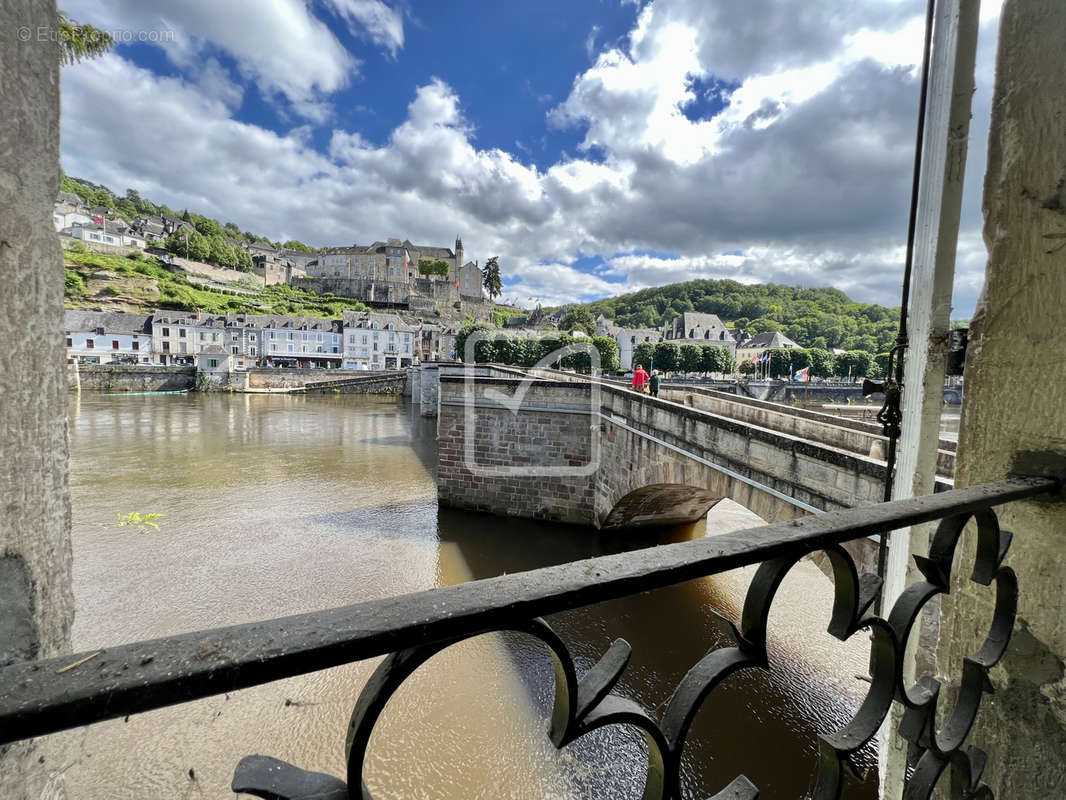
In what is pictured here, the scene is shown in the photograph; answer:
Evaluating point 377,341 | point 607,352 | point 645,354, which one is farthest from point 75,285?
point 645,354

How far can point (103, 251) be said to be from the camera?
230ft

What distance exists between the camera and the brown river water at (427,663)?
577cm

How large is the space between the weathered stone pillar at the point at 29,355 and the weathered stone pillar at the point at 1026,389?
2538 millimetres

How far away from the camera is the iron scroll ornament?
28.0 inches

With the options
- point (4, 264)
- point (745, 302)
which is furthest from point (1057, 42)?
point (745, 302)

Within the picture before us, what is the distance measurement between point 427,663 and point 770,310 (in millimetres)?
107116

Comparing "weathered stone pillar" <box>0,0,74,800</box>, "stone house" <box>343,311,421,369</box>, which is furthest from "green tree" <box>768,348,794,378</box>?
"weathered stone pillar" <box>0,0,74,800</box>

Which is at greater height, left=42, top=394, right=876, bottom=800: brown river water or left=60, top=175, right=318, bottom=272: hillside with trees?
left=60, top=175, right=318, bottom=272: hillside with trees

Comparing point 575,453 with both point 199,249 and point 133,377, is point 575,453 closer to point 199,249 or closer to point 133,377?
point 133,377

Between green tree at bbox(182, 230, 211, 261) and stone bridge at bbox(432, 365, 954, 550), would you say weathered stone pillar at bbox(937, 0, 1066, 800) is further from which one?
green tree at bbox(182, 230, 211, 261)

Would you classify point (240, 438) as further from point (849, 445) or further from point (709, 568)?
point (709, 568)

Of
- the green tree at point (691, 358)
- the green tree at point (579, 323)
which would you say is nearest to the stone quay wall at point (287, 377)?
the green tree at point (579, 323)

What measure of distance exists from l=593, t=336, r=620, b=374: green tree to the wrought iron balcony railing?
40.3 meters

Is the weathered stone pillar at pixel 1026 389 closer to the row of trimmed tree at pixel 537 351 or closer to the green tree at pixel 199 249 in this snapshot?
the row of trimmed tree at pixel 537 351
